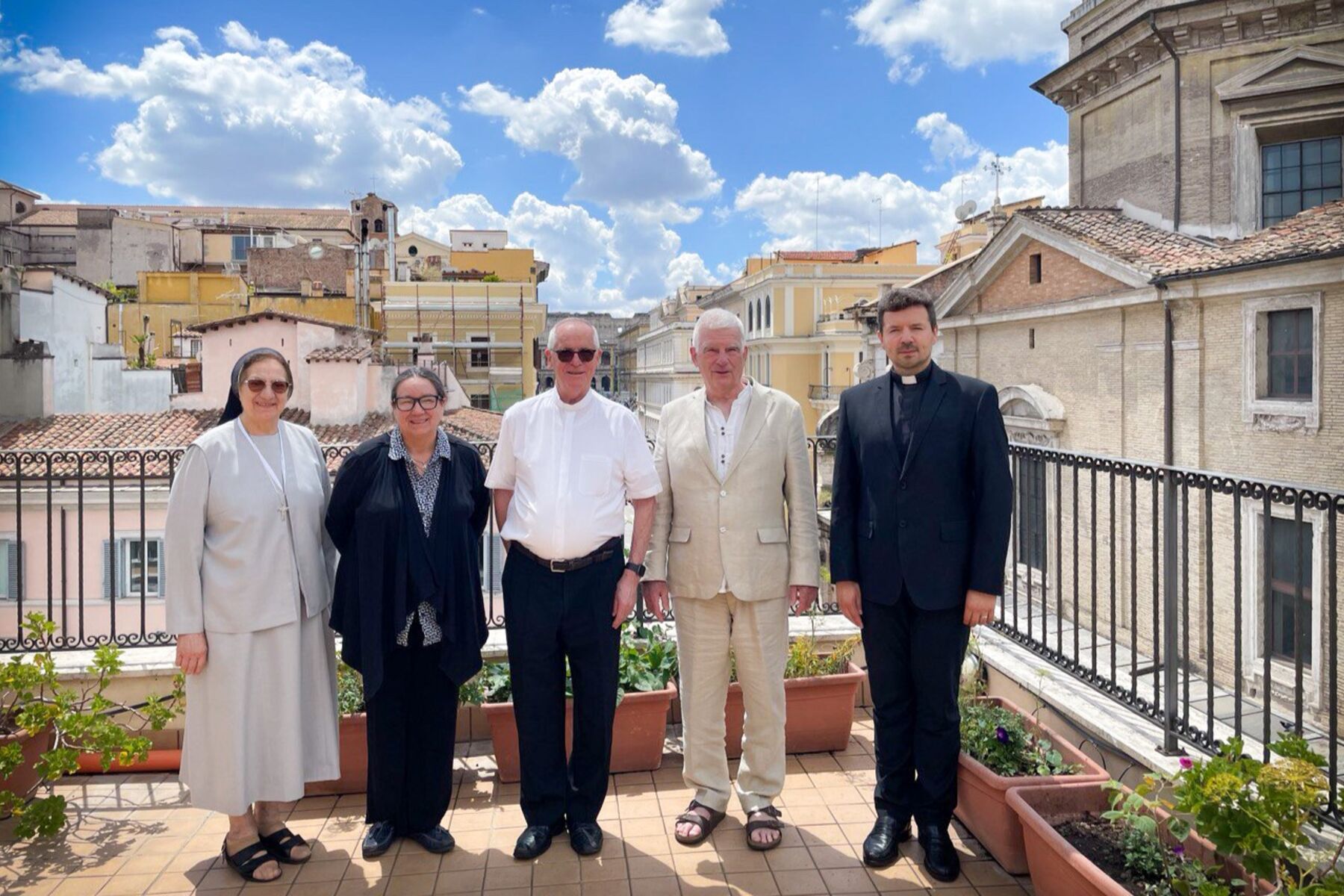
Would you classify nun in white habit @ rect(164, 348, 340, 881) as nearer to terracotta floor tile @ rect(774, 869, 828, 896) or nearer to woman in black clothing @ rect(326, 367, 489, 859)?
woman in black clothing @ rect(326, 367, 489, 859)

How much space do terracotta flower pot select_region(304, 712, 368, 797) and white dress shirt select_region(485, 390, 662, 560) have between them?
51.7 inches

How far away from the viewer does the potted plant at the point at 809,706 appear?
4633 millimetres

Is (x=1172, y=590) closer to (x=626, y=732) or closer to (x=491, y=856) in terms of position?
(x=626, y=732)

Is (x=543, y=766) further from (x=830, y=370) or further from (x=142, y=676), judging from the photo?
(x=830, y=370)

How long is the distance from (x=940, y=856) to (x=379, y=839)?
2.21m

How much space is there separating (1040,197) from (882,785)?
41629 mm

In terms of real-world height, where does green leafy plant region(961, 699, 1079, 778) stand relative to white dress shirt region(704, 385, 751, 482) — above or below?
below

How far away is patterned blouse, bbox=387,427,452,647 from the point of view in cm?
364

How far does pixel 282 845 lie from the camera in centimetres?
370

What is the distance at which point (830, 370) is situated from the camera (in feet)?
155

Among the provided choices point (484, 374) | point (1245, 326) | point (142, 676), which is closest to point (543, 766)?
point (142, 676)

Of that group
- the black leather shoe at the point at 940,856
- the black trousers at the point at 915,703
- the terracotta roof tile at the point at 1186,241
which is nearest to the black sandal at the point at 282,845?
the black trousers at the point at 915,703

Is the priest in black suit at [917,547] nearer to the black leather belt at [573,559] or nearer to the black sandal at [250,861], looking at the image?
the black leather belt at [573,559]

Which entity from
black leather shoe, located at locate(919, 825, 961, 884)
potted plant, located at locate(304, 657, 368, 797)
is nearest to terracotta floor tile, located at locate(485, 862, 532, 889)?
potted plant, located at locate(304, 657, 368, 797)
